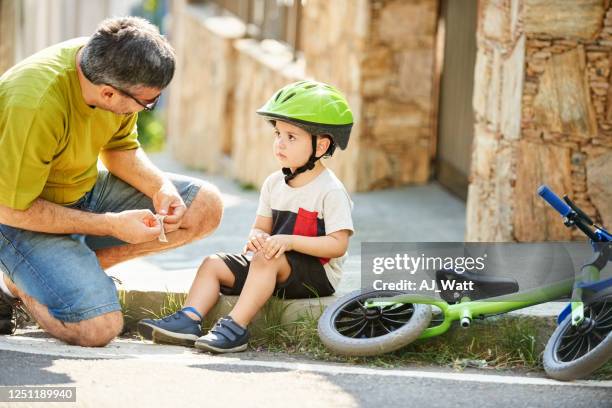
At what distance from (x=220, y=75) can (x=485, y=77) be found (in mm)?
6934

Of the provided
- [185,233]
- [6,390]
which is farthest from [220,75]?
[6,390]

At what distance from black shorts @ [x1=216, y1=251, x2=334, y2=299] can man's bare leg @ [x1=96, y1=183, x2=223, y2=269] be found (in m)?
0.37

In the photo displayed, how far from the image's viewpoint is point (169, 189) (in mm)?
5340

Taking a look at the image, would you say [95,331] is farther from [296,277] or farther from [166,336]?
[296,277]

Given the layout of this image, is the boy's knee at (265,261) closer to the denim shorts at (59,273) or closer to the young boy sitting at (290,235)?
the young boy sitting at (290,235)

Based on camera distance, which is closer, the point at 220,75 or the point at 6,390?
the point at 6,390

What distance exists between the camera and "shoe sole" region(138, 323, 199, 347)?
4.89 meters

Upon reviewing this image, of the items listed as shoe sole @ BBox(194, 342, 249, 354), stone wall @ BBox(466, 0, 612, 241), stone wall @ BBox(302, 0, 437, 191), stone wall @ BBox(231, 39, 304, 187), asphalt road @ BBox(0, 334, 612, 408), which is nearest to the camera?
asphalt road @ BBox(0, 334, 612, 408)

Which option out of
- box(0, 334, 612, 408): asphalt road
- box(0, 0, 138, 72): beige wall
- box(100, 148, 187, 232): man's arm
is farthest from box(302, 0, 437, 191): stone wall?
box(0, 0, 138, 72): beige wall

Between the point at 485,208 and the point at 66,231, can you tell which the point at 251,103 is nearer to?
the point at 485,208

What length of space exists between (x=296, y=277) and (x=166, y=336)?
577 millimetres

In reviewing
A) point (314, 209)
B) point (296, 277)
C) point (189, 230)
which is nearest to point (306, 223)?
point (314, 209)

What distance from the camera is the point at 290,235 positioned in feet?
16.2

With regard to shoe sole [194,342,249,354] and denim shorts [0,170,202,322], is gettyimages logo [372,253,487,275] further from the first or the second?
denim shorts [0,170,202,322]
